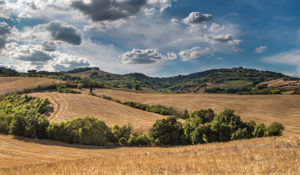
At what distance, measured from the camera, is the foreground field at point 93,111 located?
70.8 m

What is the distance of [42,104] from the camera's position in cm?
7775

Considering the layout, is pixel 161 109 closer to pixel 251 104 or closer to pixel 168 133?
pixel 251 104

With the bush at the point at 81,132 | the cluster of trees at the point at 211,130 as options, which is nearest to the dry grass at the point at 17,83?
the bush at the point at 81,132

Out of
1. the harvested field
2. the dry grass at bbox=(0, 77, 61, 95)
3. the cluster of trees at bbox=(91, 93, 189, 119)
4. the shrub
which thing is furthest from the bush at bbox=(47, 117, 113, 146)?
the dry grass at bbox=(0, 77, 61, 95)

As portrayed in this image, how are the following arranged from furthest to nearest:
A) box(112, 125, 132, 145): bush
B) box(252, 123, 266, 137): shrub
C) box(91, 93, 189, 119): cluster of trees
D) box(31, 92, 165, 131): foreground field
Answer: box(91, 93, 189, 119): cluster of trees → box(31, 92, 165, 131): foreground field → box(112, 125, 132, 145): bush → box(252, 123, 266, 137): shrub

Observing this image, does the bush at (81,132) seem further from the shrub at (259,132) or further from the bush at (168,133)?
the shrub at (259,132)

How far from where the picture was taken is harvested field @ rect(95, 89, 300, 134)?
222ft

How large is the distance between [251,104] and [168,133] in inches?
2412

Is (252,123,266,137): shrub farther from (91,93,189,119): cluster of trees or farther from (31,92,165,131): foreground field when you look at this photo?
(91,93,189,119): cluster of trees

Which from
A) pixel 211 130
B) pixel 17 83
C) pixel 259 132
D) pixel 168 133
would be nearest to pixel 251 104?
pixel 259 132

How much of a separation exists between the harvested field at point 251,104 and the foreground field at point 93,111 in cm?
1908

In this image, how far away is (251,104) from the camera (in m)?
86.2

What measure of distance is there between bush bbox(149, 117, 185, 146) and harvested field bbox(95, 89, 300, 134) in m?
35.1

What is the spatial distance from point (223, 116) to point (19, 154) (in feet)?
115
